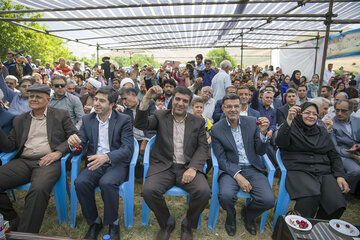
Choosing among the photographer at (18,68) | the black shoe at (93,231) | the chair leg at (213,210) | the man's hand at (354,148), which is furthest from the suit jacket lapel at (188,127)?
the photographer at (18,68)

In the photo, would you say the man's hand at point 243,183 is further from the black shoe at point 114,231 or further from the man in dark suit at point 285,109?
the man in dark suit at point 285,109

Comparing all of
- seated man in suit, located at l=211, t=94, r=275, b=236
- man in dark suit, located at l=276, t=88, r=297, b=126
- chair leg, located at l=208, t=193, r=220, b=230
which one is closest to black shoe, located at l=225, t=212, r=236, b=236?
seated man in suit, located at l=211, t=94, r=275, b=236

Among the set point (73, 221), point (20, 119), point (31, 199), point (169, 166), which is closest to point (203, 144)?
point (169, 166)

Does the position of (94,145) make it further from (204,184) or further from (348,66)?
(348,66)

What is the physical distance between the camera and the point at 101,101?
2.65 metres

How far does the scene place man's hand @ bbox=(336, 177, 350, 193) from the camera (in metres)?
2.48

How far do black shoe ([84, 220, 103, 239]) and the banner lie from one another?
38.5ft

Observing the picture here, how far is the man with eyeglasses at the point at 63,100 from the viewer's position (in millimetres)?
3555

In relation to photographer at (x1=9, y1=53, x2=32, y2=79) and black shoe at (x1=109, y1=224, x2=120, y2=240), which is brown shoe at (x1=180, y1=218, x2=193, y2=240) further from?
photographer at (x1=9, y1=53, x2=32, y2=79)

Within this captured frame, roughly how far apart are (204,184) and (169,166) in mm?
492

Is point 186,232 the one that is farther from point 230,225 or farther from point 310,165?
point 310,165

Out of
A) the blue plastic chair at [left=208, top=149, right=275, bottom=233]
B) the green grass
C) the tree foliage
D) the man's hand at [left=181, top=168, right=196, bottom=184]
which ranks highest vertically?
the tree foliage

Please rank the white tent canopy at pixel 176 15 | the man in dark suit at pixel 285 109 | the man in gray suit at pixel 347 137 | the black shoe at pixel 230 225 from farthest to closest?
the man in dark suit at pixel 285 109, the white tent canopy at pixel 176 15, the man in gray suit at pixel 347 137, the black shoe at pixel 230 225

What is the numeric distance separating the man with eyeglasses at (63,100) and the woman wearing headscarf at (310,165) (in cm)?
329
